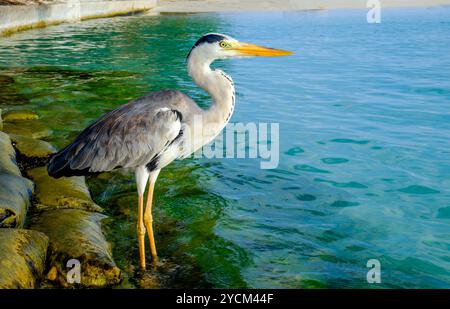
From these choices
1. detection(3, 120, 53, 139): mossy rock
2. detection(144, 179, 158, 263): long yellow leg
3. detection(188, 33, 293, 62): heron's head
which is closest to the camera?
detection(188, 33, 293, 62): heron's head

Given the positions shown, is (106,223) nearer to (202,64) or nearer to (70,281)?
(70,281)

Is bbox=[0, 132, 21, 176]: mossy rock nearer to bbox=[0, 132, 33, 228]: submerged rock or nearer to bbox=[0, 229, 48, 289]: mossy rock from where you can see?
bbox=[0, 132, 33, 228]: submerged rock

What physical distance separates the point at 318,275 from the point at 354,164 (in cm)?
505

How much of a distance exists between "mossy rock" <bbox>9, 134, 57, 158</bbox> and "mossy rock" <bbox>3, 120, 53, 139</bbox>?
5.84 ft

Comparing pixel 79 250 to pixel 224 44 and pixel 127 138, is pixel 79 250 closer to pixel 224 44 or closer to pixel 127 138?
pixel 127 138

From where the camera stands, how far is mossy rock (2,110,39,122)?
1209cm

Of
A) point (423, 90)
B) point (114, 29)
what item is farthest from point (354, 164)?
point (114, 29)

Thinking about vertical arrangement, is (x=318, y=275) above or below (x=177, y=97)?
below

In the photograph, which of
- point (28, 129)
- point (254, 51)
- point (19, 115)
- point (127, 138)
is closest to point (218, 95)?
point (254, 51)

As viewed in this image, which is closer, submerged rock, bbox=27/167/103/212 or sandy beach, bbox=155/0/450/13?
submerged rock, bbox=27/167/103/212

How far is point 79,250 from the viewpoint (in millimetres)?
5914

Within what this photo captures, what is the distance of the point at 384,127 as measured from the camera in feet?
45.4

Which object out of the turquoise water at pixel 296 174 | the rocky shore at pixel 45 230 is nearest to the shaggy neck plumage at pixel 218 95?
the turquoise water at pixel 296 174

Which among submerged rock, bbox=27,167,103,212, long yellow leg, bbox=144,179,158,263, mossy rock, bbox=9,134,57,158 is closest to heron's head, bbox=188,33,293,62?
long yellow leg, bbox=144,179,158,263
